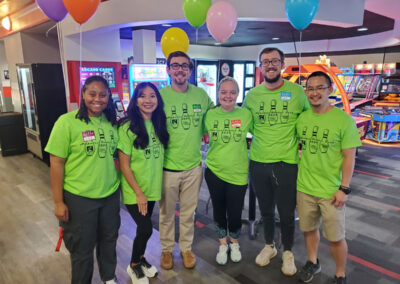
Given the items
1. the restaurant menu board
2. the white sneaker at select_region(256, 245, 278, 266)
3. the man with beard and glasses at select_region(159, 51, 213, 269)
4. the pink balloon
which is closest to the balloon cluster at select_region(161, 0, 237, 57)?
the pink balloon

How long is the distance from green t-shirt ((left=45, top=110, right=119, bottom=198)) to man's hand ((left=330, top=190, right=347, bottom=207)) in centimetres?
142

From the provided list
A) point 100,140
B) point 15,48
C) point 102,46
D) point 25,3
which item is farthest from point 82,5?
point 15,48

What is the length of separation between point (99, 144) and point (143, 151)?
29 cm

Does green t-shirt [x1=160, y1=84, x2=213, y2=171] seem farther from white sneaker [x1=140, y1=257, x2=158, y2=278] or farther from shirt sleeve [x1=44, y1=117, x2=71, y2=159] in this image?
white sneaker [x1=140, y1=257, x2=158, y2=278]

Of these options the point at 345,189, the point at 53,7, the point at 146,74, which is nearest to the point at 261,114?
the point at 345,189

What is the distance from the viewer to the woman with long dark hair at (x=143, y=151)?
1799 mm

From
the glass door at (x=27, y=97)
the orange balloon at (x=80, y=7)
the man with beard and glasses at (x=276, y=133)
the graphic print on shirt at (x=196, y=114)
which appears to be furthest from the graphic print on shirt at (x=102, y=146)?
the glass door at (x=27, y=97)

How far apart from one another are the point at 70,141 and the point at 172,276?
51.4 inches

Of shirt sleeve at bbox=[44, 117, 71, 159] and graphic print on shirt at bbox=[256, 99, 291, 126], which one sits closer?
shirt sleeve at bbox=[44, 117, 71, 159]

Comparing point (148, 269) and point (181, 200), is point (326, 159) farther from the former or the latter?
point (148, 269)

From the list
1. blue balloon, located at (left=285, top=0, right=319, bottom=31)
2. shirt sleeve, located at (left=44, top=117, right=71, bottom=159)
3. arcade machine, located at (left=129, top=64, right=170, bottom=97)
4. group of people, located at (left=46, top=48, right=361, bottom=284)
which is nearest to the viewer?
shirt sleeve, located at (left=44, top=117, right=71, bottom=159)

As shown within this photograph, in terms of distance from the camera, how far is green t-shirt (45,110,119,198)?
5.09 feet

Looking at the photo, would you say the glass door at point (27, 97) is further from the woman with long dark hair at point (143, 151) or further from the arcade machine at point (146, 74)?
the woman with long dark hair at point (143, 151)

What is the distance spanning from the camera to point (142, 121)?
1.85 m
